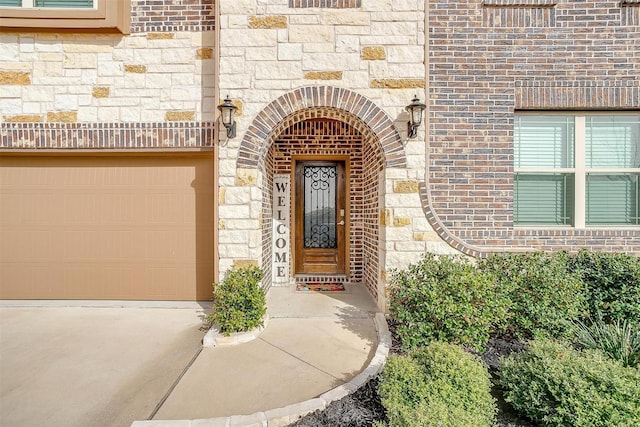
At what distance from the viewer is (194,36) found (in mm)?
4223

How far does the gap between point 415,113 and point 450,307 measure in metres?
2.23

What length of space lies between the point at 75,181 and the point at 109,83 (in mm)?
1532

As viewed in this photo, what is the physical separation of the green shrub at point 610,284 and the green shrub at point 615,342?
0.64 feet

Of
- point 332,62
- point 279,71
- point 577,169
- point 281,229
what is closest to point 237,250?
point 281,229

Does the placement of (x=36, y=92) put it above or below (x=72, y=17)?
below

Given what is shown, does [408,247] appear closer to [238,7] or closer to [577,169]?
[577,169]

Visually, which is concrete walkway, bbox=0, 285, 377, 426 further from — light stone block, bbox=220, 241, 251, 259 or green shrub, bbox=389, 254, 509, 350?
light stone block, bbox=220, 241, 251, 259

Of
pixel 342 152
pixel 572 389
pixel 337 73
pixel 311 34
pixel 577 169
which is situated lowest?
pixel 572 389

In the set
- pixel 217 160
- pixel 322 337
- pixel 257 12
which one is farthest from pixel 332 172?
pixel 322 337

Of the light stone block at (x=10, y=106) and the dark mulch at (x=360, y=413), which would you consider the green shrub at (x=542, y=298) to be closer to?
the dark mulch at (x=360, y=413)

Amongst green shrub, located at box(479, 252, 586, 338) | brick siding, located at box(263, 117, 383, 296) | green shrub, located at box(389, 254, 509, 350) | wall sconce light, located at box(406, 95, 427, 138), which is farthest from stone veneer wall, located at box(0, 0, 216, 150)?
green shrub, located at box(479, 252, 586, 338)

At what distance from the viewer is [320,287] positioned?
515 cm

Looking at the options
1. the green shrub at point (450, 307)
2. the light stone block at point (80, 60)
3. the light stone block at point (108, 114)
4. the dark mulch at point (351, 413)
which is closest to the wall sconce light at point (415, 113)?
the green shrub at point (450, 307)

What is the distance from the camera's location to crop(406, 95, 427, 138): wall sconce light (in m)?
3.64
